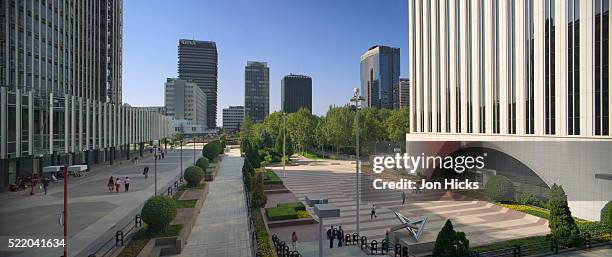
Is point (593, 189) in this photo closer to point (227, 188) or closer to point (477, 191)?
point (477, 191)

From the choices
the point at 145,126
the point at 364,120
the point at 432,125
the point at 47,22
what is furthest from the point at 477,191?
the point at 145,126

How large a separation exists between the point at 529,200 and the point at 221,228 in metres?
25.7

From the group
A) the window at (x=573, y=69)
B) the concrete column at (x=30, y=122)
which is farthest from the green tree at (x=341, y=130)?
the concrete column at (x=30, y=122)

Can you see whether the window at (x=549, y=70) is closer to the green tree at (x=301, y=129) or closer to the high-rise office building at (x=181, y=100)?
the green tree at (x=301, y=129)

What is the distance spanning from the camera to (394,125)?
6712 centimetres

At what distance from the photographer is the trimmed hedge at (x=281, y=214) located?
78.3 ft

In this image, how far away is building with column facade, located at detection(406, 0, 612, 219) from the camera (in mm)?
25094

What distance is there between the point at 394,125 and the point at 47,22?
5635cm

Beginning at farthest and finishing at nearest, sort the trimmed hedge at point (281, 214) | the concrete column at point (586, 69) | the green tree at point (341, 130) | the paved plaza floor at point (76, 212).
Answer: the green tree at point (341, 130) < the concrete column at point (586, 69) < the trimmed hedge at point (281, 214) < the paved plaza floor at point (76, 212)

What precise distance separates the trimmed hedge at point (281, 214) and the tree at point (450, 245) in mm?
Answer: 10974

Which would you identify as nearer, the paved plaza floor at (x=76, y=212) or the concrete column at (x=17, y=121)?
the paved plaza floor at (x=76, y=212)

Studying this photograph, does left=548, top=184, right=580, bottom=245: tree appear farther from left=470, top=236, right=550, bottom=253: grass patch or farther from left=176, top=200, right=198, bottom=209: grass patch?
left=176, top=200, right=198, bottom=209: grass patch

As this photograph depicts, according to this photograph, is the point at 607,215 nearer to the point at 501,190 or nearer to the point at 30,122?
the point at 501,190

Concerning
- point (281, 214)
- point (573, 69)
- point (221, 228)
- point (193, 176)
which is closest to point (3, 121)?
point (193, 176)
